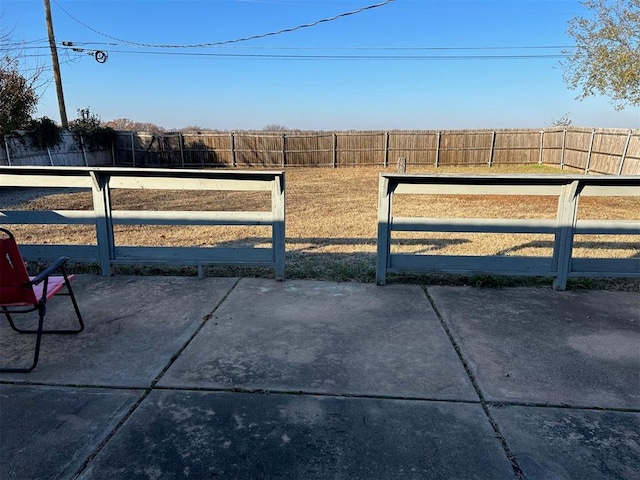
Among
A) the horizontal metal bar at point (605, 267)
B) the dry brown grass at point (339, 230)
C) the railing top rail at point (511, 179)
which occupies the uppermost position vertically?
the railing top rail at point (511, 179)

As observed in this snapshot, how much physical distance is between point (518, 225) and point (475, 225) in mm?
392

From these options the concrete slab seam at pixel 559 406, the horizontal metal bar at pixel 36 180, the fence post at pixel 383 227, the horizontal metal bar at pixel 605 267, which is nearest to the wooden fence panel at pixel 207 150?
the horizontal metal bar at pixel 36 180

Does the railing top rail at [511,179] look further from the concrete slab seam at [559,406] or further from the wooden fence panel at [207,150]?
the wooden fence panel at [207,150]

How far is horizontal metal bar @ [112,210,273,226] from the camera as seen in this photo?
4677 millimetres

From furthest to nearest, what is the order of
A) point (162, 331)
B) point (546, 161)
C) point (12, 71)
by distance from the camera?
point (546, 161) → point (12, 71) → point (162, 331)

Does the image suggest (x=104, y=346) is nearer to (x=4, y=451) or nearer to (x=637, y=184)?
(x=4, y=451)

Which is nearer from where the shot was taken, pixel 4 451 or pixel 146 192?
pixel 4 451

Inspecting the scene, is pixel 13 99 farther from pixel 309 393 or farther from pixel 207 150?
pixel 309 393

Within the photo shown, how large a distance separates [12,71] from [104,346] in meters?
16.0

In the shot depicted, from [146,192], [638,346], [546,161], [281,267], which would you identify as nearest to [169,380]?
[281,267]

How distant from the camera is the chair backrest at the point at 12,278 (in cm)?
268

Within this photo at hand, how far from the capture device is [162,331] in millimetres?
3477

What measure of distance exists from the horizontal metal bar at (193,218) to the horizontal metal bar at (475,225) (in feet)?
4.46

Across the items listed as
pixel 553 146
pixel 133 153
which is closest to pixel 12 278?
pixel 133 153
